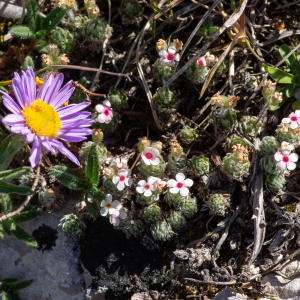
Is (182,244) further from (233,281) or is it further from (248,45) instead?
(248,45)

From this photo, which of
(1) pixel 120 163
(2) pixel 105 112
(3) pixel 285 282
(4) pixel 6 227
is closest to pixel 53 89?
(2) pixel 105 112

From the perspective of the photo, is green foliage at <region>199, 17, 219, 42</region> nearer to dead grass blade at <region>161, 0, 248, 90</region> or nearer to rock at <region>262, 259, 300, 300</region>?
dead grass blade at <region>161, 0, 248, 90</region>

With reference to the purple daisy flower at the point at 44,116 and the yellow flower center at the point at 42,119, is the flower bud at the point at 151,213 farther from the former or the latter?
the yellow flower center at the point at 42,119

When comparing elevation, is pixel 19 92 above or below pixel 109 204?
above

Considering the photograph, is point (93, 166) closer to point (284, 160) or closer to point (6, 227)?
point (6, 227)

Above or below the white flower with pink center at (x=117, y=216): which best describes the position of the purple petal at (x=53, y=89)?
above

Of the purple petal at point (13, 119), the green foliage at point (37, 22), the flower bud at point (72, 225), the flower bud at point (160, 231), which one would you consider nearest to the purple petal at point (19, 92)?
the purple petal at point (13, 119)

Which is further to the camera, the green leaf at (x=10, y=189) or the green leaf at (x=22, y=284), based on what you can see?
the green leaf at (x=22, y=284)
